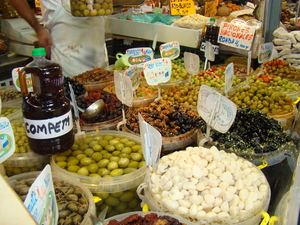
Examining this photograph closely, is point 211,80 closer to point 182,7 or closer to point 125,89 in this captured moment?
point 125,89

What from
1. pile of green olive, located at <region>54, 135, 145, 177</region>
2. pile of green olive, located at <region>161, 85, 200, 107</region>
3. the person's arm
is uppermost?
the person's arm

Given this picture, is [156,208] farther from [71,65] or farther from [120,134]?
[71,65]

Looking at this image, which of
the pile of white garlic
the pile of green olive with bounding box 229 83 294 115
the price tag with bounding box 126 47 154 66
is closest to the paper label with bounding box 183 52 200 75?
the price tag with bounding box 126 47 154 66

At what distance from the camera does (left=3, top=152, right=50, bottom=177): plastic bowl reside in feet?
5.68

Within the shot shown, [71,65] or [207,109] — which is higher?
[207,109]

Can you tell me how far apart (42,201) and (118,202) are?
718 mm

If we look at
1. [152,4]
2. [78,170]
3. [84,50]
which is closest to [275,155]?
[78,170]

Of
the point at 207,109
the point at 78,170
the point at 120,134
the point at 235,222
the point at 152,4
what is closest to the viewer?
the point at 235,222

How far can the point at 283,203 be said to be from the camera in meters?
1.42

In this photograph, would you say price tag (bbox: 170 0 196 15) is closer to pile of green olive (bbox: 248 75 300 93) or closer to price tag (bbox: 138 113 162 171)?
pile of green olive (bbox: 248 75 300 93)

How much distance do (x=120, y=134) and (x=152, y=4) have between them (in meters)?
4.45

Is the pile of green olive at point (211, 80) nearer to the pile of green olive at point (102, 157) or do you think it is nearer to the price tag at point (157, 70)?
the price tag at point (157, 70)

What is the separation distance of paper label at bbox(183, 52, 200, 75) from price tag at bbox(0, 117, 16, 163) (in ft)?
7.45

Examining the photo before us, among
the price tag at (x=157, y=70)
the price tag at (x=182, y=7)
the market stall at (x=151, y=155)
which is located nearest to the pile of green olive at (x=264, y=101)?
the market stall at (x=151, y=155)
